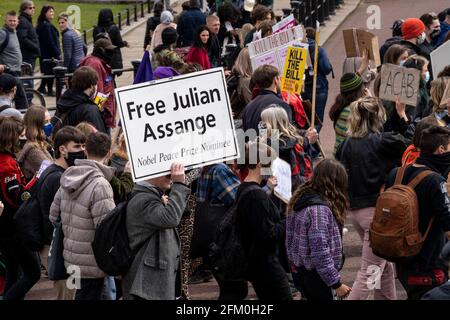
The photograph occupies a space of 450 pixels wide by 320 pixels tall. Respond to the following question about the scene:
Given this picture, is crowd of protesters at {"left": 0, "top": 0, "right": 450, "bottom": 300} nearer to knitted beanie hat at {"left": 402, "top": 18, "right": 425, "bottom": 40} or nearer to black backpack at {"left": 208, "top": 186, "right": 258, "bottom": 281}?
black backpack at {"left": 208, "top": 186, "right": 258, "bottom": 281}

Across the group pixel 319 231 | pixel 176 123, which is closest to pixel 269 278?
pixel 319 231

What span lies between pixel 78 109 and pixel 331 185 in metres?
3.79

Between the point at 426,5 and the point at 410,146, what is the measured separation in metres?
20.3

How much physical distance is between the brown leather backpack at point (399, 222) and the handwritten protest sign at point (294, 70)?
3.86 meters

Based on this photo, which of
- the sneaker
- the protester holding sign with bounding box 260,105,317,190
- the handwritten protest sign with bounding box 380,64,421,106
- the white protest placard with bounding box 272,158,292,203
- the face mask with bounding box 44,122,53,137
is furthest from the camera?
the face mask with bounding box 44,122,53,137

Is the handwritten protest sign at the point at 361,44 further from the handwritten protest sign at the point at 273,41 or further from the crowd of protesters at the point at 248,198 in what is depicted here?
the crowd of protesters at the point at 248,198

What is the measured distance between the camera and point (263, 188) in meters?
8.88

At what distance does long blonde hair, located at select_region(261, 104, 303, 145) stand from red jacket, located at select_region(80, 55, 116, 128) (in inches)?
158

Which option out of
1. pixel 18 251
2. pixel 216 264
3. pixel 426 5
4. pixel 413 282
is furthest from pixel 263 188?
pixel 426 5

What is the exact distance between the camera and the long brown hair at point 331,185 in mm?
8500

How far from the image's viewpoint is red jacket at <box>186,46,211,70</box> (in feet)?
53.1

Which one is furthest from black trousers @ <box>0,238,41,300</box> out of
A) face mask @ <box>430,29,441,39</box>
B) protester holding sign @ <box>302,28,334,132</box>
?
face mask @ <box>430,29,441,39</box>
